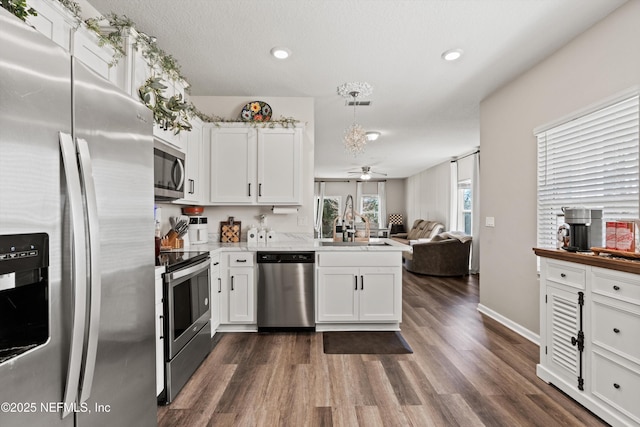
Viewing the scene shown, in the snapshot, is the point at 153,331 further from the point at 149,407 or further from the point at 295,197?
the point at 295,197

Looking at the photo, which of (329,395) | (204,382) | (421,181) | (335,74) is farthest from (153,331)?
(421,181)

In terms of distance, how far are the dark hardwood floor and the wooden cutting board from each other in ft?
3.50

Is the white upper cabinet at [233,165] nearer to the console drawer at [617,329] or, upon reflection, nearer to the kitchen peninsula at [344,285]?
the kitchen peninsula at [344,285]

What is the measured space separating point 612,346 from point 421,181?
27.8 ft

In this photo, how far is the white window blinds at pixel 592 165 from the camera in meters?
2.10

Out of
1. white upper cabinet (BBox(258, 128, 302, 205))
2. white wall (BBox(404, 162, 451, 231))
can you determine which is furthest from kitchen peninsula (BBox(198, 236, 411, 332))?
white wall (BBox(404, 162, 451, 231))

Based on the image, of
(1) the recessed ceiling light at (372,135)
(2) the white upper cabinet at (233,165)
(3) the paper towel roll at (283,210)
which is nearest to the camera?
(2) the white upper cabinet at (233,165)

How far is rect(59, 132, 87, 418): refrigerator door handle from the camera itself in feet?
2.72

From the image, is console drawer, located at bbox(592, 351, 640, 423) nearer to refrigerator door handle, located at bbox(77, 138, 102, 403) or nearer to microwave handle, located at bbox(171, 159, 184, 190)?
refrigerator door handle, located at bbox(77, 138, 102, 403)

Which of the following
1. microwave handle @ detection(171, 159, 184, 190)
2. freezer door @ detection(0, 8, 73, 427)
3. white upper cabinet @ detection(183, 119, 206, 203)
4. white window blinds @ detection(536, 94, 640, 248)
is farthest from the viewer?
white upper cabinet @ detection(183, 119, 206, 203)

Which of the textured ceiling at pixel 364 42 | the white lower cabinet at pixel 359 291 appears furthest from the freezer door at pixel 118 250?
the white lower cabinet at pixel 359 291

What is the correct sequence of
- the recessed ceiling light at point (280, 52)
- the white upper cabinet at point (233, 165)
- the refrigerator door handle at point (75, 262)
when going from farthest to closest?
the white upper cabinet at point (233, 165)
the recessed ceiling light at point (280, 52)
the refrigerator door handle at point (75, 262)

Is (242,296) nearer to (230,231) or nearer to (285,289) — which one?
(285,289)

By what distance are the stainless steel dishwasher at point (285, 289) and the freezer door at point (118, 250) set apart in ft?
5.97
